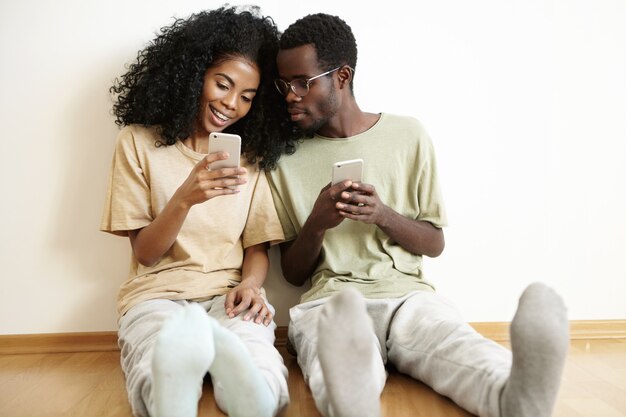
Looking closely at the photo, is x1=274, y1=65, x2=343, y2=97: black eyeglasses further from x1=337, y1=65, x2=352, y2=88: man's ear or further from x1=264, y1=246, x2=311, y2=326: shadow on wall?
x1=264, y1=246, x2=311, y2=326: shadow on wall

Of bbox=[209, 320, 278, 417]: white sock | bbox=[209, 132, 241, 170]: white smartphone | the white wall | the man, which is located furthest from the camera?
the white wall

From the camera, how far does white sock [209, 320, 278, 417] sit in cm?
105

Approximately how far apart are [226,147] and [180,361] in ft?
2.07

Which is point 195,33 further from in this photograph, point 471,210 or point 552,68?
point 552,68

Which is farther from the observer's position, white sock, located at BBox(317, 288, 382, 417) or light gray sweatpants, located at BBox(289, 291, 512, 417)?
light gray sweatpants, located at BBox(289, 291, 512, 417)

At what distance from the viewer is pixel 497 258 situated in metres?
2.02

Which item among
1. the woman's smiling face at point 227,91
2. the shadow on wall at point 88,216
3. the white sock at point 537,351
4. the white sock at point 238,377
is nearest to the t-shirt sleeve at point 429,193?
the woman's smiling face at point 227,91

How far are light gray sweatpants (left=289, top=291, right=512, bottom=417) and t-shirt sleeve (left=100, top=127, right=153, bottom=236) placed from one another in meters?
0.55

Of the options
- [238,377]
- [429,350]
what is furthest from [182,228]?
[429,350]

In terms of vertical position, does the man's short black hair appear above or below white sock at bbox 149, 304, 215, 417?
above

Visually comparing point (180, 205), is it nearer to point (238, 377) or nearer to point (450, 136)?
point (238, 377)

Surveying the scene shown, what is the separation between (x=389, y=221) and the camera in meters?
1.61

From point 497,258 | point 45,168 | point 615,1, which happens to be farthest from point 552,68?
point 45,168

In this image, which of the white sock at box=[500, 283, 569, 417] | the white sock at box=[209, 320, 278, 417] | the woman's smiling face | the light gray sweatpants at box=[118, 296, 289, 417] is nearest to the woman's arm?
the light gray sweatpants at box=[118, 296, 289, 417]
